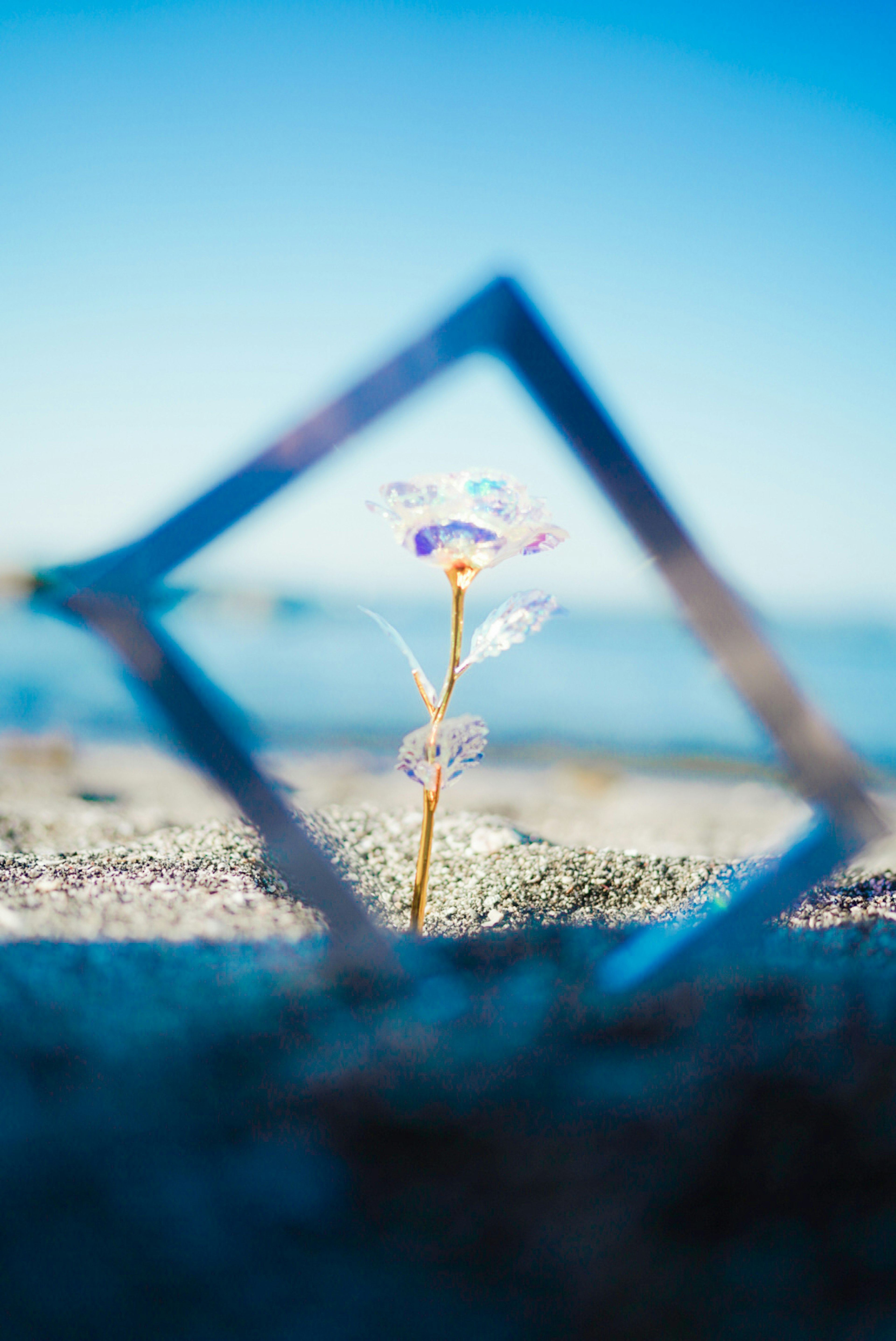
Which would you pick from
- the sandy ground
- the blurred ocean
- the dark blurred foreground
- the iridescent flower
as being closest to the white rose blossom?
the iridescent flower

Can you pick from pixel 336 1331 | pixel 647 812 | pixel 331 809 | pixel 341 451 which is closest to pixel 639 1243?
pixel 336 1331

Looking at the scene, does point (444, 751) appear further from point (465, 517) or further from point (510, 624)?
point (465, 517)

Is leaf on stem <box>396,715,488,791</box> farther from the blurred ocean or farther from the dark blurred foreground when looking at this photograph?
the blurred ocean

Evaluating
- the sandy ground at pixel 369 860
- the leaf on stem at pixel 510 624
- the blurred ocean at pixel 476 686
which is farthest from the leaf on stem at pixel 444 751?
the blurred ocean at pixel 476 686

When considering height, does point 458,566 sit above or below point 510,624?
above

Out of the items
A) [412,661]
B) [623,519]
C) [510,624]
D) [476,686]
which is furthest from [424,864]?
[476,686]

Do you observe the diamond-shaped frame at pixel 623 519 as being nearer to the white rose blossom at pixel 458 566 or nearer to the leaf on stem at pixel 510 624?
the white rose blossom at pixel 458 566

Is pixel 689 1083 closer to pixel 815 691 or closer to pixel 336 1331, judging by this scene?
pixel 336 1331
